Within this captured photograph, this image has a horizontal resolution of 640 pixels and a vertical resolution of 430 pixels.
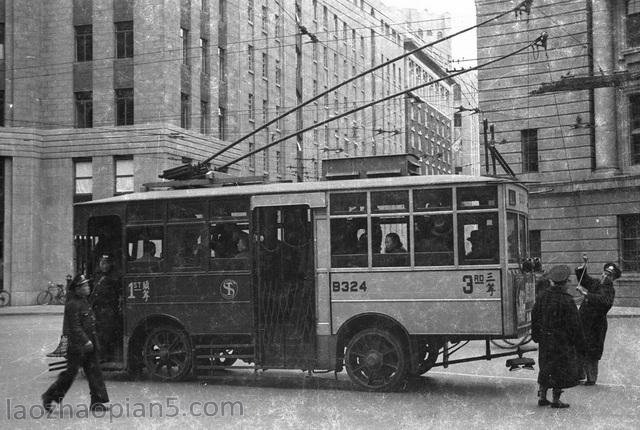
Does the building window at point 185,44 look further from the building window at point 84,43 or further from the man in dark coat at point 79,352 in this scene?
the man in dark coat at point 79,352

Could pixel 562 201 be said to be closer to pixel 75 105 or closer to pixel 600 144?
pixel 600 144

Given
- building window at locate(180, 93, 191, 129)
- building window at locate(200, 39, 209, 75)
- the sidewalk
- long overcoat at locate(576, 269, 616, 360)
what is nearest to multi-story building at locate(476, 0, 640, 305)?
the sidewalk

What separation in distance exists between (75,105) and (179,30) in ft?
19.1

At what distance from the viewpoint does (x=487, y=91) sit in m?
33.3

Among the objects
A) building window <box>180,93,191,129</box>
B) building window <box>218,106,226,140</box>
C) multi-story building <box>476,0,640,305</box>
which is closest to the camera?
multi-story building <box>476,0,640,305</box>

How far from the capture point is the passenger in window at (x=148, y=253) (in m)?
13.5

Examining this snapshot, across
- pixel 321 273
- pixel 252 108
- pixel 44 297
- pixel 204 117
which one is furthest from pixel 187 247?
pixel 252 108

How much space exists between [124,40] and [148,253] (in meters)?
26.8

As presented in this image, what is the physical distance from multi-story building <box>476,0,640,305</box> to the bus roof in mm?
18993

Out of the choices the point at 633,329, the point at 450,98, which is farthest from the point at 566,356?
the point at 450,98

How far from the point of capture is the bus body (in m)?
11.8

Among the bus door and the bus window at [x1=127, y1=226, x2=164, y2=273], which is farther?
the bus window at [x1=127, y1=226, x2=164, y2=273]

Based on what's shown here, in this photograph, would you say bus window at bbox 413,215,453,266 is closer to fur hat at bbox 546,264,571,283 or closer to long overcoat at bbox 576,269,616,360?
fur hat at bbox 546,264,571,283

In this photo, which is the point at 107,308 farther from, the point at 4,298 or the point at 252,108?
the point at 252,108
